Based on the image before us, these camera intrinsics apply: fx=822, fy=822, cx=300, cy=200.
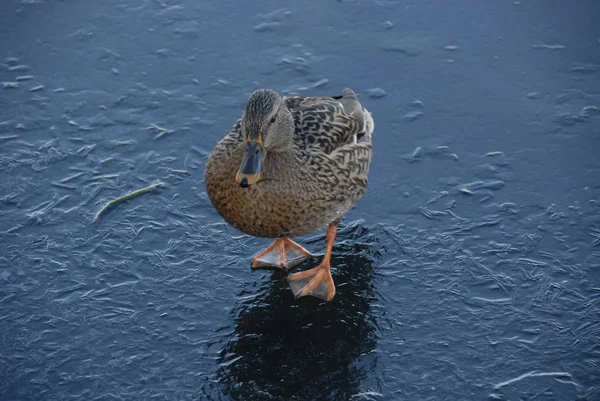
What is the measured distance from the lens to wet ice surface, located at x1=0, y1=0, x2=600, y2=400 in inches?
176

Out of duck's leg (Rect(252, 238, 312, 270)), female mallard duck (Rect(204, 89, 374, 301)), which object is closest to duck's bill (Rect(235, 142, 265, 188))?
female mallard duck (Rect(204, 89, 374, 301))

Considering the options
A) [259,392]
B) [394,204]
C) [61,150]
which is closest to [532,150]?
[394,204]

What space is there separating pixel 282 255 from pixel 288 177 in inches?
24.5

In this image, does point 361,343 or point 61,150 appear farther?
point 61,150

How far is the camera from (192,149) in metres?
6.27

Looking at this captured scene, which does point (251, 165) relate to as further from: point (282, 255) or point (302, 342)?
point (302, 342)

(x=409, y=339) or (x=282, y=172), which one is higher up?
(x=282, y=172)

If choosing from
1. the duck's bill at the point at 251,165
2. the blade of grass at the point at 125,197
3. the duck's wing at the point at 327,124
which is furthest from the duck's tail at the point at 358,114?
the blade of grass at the point at 125,197

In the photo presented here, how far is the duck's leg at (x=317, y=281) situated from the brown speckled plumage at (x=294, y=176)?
22cm

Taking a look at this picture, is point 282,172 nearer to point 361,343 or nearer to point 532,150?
point 361,343

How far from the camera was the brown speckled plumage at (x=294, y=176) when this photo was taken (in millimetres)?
4863

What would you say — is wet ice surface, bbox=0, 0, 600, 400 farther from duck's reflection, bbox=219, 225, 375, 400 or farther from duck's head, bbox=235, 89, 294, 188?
duck's head, bbox=235, 89, 294, 188

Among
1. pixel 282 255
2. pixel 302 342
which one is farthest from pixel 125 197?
pixel 302 342

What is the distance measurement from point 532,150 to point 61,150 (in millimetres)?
3577
